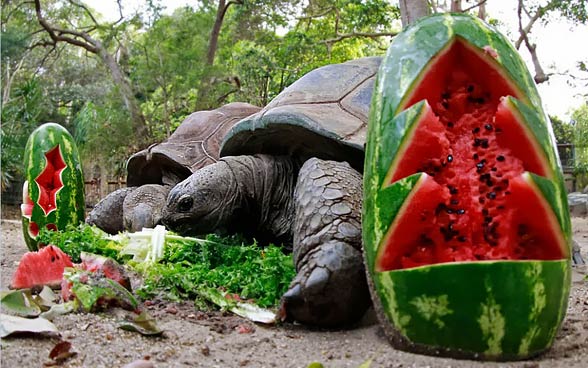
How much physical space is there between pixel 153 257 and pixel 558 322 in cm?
193

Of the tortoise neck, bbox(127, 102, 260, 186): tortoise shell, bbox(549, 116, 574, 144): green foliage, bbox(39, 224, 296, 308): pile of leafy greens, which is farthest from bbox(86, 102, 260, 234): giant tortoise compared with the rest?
bbox(549, 116, 574, 144): green foliage

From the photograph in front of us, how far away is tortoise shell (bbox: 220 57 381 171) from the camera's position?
2.58 m

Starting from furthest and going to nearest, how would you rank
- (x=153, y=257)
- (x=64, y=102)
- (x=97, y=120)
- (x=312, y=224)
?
1. (x=64, y=102)
2. (x=97, y=120)
3. (x=153, y=257)
4. (x=312, y=224)

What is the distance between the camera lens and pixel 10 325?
5.05 ft

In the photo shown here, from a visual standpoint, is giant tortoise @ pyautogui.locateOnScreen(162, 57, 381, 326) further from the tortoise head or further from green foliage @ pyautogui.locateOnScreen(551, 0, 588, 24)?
green foliage @ pyautogui.locateOnScreen(551, 0, 588, 24)

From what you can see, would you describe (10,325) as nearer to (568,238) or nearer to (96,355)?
(96,355)

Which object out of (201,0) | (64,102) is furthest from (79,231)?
(64,102)

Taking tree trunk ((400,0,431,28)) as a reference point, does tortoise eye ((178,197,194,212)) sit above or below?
below

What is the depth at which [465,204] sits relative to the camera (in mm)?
1526

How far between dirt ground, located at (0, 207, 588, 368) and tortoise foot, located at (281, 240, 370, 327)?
0.05 metres

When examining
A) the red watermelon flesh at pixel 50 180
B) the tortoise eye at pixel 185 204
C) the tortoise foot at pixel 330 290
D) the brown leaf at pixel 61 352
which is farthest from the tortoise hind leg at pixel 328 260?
the red watermelon flesh at pixel 50 180

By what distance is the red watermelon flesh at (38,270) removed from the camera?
95.5 inches

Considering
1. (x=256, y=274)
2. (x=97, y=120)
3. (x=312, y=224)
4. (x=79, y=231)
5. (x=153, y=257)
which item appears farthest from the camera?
(x=97, y=120)

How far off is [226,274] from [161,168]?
243 centimetres
